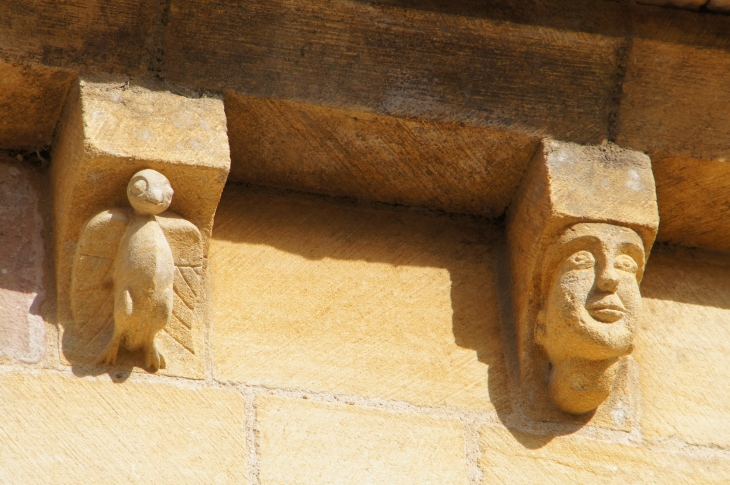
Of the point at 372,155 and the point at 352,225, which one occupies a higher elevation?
the point at 372,155

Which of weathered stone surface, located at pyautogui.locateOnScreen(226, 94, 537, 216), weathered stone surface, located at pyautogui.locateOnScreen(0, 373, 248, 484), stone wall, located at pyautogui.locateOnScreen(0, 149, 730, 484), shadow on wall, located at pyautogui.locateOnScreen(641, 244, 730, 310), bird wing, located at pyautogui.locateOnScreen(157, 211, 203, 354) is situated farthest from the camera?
shadow on wall, located at pyautogui.locateOnScreen(641, 244, 730, 310)

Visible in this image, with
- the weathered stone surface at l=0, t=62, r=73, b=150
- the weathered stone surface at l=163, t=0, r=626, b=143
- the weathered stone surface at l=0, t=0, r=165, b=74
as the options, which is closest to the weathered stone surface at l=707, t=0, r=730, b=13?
the weathered stone surface at l=163, t=0, r=626, b=143

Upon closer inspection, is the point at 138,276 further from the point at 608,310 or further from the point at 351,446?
the point at 608,310

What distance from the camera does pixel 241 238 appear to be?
331 cm

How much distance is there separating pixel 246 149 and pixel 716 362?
1497 mm

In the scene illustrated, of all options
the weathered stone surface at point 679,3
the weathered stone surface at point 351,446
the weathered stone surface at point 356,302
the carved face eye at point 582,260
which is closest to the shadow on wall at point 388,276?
the weathered stone surface at point 356,302

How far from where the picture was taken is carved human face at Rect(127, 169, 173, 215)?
288 centimetres

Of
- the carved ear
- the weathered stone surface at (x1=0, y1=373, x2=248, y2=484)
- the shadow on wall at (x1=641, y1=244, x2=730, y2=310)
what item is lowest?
the weathered stone surface at (x1=0, y1=373, x2=248, y2=484)

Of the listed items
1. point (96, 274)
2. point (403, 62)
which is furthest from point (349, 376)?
point (403, 62)

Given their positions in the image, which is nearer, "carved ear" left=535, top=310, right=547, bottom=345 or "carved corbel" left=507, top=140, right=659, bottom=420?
"carved corbel" left=507, top=140, right=659, bottom=420

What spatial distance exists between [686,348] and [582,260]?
0.53m

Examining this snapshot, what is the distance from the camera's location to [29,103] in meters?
3.14

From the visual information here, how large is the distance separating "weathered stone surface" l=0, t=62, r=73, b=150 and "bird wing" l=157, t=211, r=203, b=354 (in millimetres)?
469

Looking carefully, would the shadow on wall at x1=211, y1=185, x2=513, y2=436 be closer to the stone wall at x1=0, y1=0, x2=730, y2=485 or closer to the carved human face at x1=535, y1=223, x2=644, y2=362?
the stone wall at x1=0, y1=0, x2=730, y2=485
